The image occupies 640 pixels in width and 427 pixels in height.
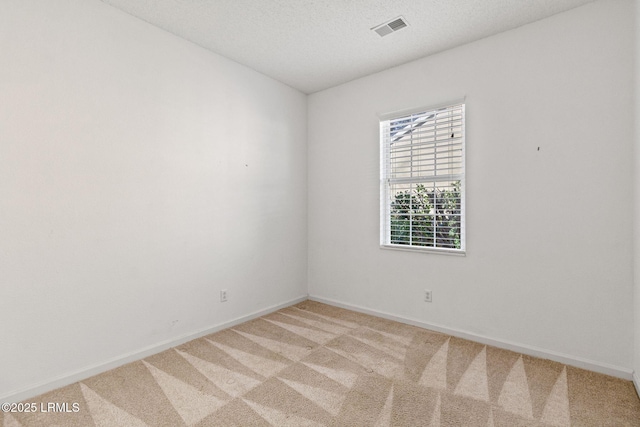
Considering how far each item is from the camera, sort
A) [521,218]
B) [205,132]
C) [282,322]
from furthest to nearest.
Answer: [282,322]
[205,132]
[521,218]

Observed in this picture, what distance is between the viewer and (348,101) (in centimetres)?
382

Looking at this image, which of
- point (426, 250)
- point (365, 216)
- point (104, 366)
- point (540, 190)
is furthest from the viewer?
point (365, 216)

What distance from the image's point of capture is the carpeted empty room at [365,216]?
81.1 inches

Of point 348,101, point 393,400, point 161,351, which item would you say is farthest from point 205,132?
point 393,400

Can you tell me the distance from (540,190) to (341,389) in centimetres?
216

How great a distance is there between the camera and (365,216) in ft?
12.1

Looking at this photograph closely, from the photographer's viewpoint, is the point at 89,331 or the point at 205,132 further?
the point at 205,132

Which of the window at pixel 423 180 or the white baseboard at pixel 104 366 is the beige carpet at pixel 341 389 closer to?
the white baseboard at pixel 104 366

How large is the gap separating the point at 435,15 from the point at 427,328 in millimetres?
2776

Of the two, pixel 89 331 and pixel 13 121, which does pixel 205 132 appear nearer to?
pixel 13 121

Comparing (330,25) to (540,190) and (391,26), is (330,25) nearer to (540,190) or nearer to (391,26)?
(391,26)

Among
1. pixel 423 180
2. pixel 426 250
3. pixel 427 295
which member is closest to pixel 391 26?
pixel 423 180

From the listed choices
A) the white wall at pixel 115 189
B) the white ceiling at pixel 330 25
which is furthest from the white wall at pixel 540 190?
the white wall at pixel 115 189

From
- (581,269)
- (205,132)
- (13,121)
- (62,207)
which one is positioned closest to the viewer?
(13,121)
